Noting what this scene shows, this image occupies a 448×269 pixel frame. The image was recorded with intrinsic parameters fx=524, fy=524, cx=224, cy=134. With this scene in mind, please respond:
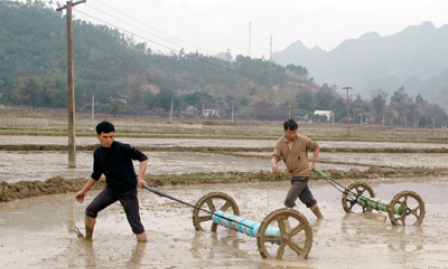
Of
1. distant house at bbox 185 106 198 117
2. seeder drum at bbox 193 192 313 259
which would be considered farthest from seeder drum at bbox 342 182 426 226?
distant house at bbox 185 106 198 117

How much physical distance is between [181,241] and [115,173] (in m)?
1.37

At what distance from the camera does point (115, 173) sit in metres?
6.84

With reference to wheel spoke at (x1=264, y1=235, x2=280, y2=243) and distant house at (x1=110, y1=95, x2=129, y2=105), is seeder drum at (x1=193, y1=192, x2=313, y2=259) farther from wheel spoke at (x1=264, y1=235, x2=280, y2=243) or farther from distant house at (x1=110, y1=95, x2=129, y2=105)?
distant house at (x1=110, y1=95, x2=129, y2=105)

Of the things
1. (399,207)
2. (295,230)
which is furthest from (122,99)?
(295,230)

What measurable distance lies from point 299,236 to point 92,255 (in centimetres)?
306

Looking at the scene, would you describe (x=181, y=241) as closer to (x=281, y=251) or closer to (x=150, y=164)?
(x=281, y=251)

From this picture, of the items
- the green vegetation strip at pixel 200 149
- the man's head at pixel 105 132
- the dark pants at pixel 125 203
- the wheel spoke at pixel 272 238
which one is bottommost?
the green vegetation strip at pixel 200 149

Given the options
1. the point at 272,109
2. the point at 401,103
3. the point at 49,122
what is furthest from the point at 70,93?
the point at 401,103

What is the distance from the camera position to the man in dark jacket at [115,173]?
22.0 feet

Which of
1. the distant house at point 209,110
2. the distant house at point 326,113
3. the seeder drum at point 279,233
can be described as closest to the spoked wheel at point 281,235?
the seeder drum at point 279,233

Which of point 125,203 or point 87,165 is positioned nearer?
point 125,203

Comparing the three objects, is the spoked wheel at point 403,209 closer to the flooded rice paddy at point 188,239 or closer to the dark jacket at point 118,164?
the flooded rice paddy at point 188,239

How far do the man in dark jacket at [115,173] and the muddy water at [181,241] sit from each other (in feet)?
1.38

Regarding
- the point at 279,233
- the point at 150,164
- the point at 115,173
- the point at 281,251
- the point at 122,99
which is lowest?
the point at 150,164
